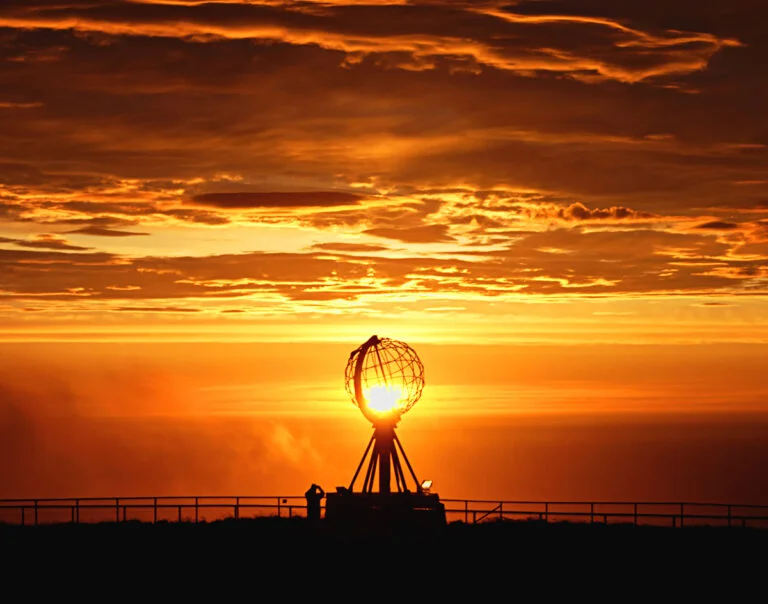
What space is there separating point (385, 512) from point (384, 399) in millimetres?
4001

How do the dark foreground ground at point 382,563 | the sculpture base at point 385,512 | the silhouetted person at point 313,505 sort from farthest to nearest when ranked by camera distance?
the silhouetted person at point 313,505 → the sculpture base at point 385,512 → the dark foreground ground at point 382,563

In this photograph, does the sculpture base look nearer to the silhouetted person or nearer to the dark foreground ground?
the dark foreground ground

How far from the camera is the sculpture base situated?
143ft

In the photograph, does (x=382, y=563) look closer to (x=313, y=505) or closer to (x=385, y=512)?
(x=385, y=512)

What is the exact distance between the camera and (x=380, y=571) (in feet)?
130

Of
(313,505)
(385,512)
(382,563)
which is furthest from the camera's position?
(313,505)

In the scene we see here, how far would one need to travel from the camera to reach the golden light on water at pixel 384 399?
4550 centimetres

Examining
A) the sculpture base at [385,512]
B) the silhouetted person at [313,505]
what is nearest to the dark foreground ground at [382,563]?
the sculpture base at [385,512]

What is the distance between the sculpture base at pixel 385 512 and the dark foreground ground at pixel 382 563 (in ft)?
0.86

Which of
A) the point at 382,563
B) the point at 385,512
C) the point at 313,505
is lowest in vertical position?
the point at 382,563

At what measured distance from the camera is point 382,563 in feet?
135

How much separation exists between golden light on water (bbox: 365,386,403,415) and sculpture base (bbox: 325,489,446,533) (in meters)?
3.02

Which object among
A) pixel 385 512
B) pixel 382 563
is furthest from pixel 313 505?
pixel 382 563

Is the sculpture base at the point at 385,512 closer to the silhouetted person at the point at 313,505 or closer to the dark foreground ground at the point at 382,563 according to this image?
the dark foreground ground at the point at 382,563
